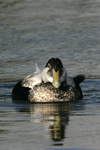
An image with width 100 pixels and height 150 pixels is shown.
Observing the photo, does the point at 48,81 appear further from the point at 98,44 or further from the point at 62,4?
the point at 62,4

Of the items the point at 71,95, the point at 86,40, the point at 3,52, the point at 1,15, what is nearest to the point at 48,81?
the point at 71,95

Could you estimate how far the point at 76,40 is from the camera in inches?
660

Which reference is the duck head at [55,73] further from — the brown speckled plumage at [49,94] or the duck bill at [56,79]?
the brown speckled plumage at [49,94]

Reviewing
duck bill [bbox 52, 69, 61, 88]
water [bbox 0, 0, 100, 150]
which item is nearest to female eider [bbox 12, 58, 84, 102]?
duck bill [bbox 52, 69, 61, 88]

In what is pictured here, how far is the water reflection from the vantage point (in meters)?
6.96

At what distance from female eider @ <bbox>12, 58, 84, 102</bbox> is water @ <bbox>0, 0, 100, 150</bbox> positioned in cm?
34

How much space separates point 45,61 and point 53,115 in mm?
5655

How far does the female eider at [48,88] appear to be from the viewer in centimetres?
1033

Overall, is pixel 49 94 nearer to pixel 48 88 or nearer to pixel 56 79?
pixel 48 88

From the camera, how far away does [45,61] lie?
46.2 feet

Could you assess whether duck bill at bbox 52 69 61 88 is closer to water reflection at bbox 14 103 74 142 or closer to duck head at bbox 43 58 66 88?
duck head at bbox 43 58 66 88

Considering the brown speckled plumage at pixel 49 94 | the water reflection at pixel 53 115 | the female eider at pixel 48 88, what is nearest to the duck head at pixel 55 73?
the female eider at pixel 48 88

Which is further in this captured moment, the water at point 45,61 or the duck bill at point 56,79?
the duck bill at point 56,79

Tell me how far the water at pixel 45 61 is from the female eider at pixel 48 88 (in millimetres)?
339
